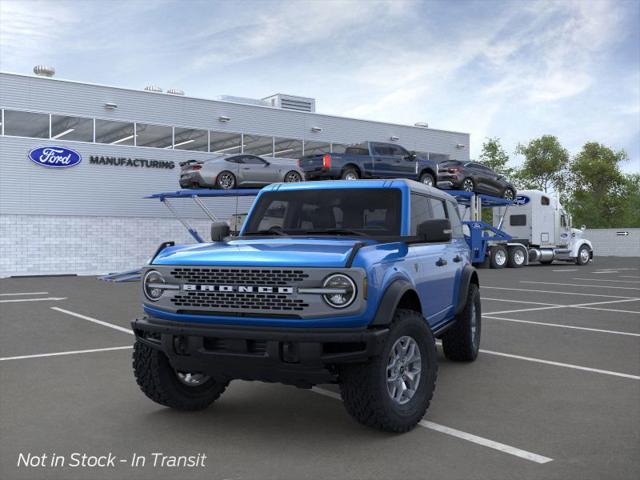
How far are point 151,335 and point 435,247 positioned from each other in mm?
2661

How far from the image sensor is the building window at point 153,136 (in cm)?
2958

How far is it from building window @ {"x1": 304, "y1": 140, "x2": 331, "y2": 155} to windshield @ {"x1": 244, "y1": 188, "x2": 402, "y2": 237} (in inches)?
1120

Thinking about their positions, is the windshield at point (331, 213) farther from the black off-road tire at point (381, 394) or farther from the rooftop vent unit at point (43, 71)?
the rooftop vent unit at point (43, 71)

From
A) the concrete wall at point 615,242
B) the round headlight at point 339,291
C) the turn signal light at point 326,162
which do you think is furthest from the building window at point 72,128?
the concrete wall at point 615,242

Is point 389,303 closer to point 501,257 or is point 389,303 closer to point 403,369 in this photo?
point 403,369

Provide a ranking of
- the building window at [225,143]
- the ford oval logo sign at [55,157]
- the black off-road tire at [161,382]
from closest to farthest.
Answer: the black off-road tire at [161,382] → the ford oval logo sign at [55,157] → the building window at [225,143]

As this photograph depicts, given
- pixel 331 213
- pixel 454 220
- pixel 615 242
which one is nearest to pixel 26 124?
pixel 454 220

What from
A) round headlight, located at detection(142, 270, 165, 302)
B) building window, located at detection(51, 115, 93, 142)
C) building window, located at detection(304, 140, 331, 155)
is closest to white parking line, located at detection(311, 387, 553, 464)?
round headlight, located at detection(142, 270, 165, 302)

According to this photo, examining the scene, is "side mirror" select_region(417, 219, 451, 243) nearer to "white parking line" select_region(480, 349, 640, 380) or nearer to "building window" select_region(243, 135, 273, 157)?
"white parking line" select_region(480, 349, 640, 380)

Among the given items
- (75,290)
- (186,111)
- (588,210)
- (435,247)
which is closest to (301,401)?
(435,247)

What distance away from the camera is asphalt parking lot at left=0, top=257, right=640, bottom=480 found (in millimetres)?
4094

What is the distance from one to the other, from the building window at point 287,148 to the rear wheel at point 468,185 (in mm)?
9971

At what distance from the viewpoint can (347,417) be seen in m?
5.21

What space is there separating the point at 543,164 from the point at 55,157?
6069cm
